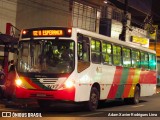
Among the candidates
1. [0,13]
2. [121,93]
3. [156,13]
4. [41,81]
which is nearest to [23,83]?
[41,81]

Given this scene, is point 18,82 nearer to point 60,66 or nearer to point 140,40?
point 60,66

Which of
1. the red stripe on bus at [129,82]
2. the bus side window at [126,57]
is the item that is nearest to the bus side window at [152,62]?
the red stripe on bus at [129,82]

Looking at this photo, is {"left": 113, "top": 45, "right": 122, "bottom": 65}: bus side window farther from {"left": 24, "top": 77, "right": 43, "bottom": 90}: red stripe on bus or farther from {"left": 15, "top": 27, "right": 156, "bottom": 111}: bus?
{"left": 24, "top": 77, "right": 43, "bottom": 90}: red stripe on bus

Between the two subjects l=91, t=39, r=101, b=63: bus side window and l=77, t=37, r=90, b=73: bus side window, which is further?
l=91, t=39, r=101, b=63: bus side window

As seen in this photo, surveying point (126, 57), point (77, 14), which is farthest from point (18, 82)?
point (77, 14)

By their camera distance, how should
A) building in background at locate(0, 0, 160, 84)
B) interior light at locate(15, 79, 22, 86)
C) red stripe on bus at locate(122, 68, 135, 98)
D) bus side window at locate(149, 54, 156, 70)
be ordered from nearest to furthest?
interior light at locate(15, 79, 22, 86) → red stripe on bus at locate(122, 68, 135, 98) → bus side window at locate(149, 54, 156, 70) → building in background at locate(0, 0, 160, 84)

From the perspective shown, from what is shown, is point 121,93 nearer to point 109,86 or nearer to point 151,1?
point 109,86

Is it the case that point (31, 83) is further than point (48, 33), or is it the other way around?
point (48, 33)

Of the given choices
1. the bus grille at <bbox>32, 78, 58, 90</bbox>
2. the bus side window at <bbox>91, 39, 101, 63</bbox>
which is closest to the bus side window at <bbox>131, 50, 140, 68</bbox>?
the bus side window at <bbox>91, 39, 101, 63</bbox>

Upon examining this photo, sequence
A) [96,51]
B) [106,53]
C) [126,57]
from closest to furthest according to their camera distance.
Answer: [96,51], [106,53], [126,57]

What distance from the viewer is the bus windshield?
49.9 ft

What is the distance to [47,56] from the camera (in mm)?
15359

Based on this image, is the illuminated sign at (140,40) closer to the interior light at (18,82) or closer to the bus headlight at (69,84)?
the bus headlight at (69,84)

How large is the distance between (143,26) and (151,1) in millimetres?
2903
